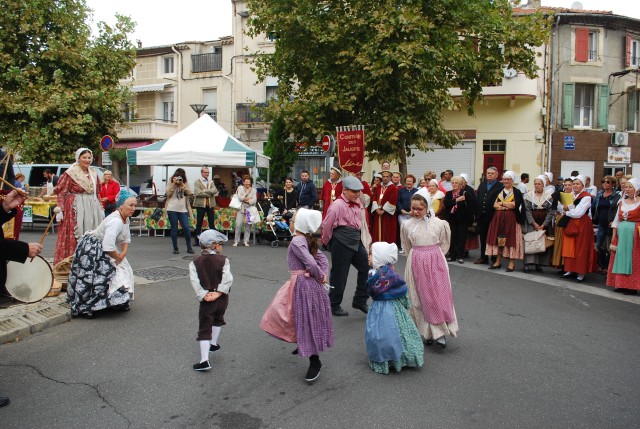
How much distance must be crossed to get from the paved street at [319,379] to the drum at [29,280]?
0.83 m

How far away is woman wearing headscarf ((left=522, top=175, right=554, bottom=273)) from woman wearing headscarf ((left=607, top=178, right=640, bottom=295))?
1.77m

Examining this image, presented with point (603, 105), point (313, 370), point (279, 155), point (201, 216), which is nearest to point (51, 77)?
point (279, 155)

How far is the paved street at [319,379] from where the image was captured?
418 cm

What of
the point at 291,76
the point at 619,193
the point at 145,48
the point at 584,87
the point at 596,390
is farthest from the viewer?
the point at 145,48

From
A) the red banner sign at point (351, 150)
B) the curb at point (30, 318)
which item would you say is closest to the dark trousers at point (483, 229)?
the red banner sign at point (351, 150)

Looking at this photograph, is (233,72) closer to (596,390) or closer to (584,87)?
(584,87)

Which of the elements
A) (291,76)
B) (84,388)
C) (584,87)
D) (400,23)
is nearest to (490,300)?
(84,388)

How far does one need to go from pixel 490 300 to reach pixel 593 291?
229 centimetres

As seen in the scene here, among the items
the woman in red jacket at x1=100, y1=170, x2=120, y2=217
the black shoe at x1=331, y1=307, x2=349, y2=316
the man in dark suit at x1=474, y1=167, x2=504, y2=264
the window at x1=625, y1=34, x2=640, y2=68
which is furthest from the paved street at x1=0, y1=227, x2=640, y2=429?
the window at x1=625, y1=34, x2=640, y2=68

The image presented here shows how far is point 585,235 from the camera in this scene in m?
10.2

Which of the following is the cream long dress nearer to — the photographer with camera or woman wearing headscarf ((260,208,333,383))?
woman wearing headscarf ((260,208,333,383))

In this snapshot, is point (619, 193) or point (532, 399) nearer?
point (532, 399)

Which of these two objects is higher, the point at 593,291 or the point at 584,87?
the point at 584,87

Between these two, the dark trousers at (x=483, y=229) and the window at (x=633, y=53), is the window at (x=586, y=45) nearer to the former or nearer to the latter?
the window at (x=633, y=53)
